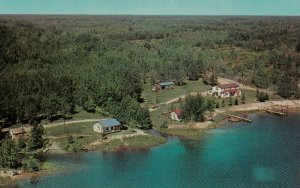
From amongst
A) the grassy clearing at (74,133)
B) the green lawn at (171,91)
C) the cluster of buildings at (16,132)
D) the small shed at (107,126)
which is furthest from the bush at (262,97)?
the cluster of buildings at (16,132)

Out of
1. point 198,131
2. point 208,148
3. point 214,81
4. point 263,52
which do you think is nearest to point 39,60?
point 214,81

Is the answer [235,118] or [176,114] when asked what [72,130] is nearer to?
[176,114]

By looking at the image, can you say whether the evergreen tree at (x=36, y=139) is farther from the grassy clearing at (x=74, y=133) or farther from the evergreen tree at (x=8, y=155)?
the evergreen tree at (x=8, y=155)

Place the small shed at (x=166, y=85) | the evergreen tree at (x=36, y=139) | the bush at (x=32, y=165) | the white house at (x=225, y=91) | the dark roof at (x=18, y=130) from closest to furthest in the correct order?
1. the bush at (x=32, y=165)
2. the evergreen tree at (x=36, y=139)
3. the dark roof at (x=18, y=130)
4. the white house at (x=225, y=91)
5. the small shed at (x=166, y=85)

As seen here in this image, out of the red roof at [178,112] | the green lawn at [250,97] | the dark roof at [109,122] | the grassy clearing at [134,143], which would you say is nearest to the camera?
the grassy clearing at [134,143]

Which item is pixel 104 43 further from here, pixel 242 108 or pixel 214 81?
pixel 242 108

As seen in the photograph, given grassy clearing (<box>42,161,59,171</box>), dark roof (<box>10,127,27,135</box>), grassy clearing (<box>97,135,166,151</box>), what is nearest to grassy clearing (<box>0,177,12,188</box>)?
grassy clearing (<box>42,161,59,171</box>)

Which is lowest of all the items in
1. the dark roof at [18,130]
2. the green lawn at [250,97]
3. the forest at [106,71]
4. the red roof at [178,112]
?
the green lawn at [250,97]
